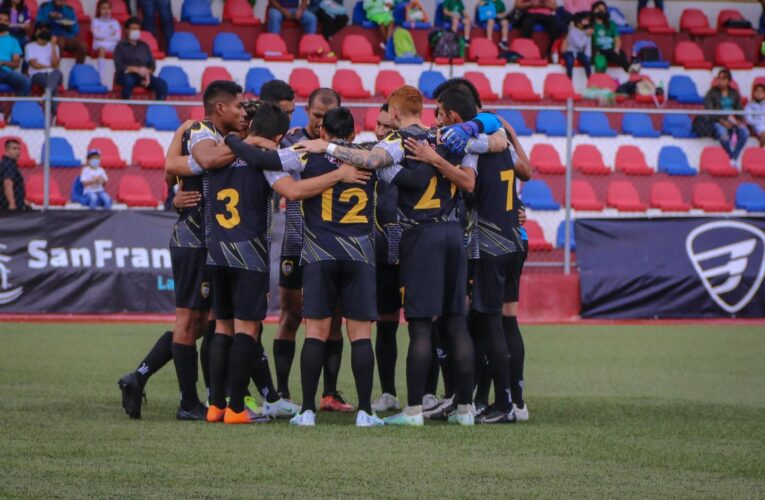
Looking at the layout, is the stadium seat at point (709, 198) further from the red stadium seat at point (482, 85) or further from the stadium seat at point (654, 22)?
the stadium seat at point (654, 22)

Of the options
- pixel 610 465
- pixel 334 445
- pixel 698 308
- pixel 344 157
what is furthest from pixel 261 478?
pixel 698 308

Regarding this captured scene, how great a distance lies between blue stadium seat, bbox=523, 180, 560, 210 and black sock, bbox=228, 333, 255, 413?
12747 millimetres

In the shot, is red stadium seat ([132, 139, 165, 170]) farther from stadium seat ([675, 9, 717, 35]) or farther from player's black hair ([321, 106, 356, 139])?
player's black hair ([321, 106, 356, 139])

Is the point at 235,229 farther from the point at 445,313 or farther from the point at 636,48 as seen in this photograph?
the point at 636,48

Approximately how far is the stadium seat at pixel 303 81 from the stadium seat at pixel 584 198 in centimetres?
473

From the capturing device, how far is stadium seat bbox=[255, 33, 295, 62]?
2250 centimetres

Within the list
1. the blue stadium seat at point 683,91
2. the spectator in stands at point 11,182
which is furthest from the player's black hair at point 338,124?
the blue stadium seat at point 683,91

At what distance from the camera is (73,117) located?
67.3 ft

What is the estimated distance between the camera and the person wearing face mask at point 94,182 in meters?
18.8

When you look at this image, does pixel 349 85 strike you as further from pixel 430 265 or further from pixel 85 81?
pixel 430 265

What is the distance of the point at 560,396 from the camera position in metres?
10.2

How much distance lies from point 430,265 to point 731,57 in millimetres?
18654

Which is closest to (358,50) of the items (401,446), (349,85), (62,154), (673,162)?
(349,85)

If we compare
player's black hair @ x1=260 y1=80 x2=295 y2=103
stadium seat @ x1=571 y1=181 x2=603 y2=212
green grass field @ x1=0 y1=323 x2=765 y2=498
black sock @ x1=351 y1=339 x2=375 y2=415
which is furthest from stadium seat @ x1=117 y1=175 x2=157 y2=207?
black sock @ x1=351 y1=339 x2=375 y2=415
